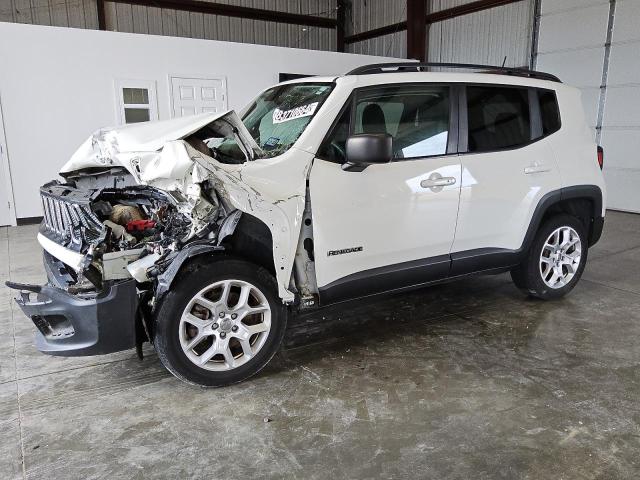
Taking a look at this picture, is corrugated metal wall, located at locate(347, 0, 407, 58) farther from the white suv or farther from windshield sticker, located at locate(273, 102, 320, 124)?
windshield sticker, located at locate(273, 102, 320, 124)

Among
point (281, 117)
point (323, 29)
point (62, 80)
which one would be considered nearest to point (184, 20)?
point (323, 29)

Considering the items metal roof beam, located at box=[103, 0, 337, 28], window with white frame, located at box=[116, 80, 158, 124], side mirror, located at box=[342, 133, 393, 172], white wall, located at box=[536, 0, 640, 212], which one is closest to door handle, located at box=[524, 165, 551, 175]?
side mirror, located at box=[342, 133, 393, 172]

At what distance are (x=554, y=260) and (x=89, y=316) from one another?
3.58m

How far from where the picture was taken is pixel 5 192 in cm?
816

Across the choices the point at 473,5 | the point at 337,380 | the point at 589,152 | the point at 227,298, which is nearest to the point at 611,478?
the point at 337,380

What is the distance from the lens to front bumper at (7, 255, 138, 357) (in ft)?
8.42

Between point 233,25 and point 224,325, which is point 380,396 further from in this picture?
point 233,25

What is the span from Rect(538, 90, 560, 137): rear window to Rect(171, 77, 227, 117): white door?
6795 millimetres

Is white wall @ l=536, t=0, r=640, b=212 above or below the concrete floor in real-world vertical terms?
above

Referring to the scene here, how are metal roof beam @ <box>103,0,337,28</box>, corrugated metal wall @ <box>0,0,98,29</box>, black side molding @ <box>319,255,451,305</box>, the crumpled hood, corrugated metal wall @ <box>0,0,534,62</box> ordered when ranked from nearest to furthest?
the crumpled hood, black side molding @ <box>319,255,451,305</box>, corrugated metal wall @ <box>0,0,534,62</box>, corrugated metal wall @ <box>0,0,98,29</box>, metal roof beam @ <box>103,0,337,28</box>

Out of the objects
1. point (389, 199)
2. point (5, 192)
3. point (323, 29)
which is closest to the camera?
point (389, 199)

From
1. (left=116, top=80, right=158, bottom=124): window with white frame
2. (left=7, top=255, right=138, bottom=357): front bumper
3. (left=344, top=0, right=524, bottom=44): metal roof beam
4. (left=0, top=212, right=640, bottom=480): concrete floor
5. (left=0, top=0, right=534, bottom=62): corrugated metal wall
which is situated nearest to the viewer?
(left=0, top=212, right=640, bottom=480): concrete floor

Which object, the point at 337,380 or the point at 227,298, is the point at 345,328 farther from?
the point at 227,298

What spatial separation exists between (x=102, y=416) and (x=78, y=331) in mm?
470
